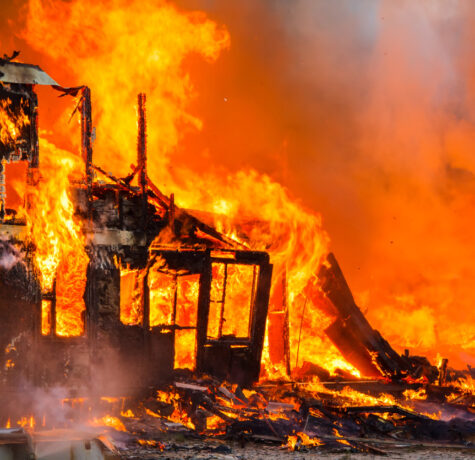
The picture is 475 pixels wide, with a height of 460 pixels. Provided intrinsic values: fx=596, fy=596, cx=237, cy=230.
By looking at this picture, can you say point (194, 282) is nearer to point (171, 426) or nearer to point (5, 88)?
point (171, 426)

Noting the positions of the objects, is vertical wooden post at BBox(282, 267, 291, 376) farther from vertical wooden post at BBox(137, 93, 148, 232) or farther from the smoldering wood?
vertical wooden post at BBox(137, 93, 148, 232)

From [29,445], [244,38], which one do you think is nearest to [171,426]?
[29,445]

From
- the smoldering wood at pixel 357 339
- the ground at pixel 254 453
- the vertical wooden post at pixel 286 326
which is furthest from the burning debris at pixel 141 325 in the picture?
the smoldering wood at pixel 357 339

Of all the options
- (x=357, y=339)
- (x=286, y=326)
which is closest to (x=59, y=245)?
(x=286, y=326)

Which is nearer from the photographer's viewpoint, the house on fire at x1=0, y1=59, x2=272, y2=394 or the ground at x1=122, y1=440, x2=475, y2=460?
the ground at x1=122, y1=440, x2=475, y2=460

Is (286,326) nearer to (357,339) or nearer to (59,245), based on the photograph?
(357,339)

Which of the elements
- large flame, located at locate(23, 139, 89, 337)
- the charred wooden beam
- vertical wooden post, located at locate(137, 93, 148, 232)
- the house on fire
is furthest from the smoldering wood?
large flame, located at locate(23, 139, 89, 337)

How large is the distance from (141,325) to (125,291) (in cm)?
90

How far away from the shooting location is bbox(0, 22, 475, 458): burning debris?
12.7 m

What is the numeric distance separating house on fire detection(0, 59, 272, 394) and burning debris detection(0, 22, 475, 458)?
27mm

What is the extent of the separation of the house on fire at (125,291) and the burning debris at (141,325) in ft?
0.09

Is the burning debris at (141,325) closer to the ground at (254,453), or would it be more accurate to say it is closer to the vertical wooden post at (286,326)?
the ground at (254,453)

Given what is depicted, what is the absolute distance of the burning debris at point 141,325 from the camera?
12.7m

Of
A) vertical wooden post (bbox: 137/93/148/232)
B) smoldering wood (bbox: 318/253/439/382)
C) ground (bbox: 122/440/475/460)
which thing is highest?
vertical wooden post (bbox: 137/93/148/232)
